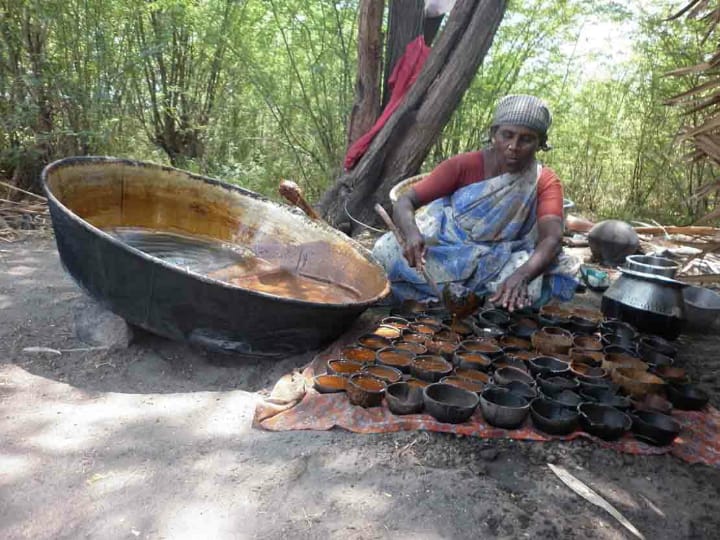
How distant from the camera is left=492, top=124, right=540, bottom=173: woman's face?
2.81 metres

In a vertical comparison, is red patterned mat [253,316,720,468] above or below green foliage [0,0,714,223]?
below

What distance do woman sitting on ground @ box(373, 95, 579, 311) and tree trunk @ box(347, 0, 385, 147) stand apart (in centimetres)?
223

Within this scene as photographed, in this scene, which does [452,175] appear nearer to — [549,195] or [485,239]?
[485,239]

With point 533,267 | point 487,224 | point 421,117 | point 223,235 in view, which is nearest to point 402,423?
point 533,267

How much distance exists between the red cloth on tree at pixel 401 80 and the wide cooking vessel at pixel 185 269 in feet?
6.49

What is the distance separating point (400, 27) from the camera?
17.0 ft

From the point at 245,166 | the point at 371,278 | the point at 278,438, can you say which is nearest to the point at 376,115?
the point at 245,166

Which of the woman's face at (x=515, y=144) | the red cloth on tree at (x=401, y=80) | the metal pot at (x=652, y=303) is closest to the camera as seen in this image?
the woman's face at (x=515, y=144)

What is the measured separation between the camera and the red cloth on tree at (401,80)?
508cm

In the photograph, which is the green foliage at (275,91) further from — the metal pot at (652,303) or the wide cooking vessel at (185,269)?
the metal pot at (652,303)

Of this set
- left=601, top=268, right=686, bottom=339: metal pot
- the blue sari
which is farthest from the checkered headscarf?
left=601, top=268, right=686, bottom=339: metal pot

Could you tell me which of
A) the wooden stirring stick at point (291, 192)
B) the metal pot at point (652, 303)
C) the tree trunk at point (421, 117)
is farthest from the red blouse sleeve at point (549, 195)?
the tree trunk at point (421, 117)

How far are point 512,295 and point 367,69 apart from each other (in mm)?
3247

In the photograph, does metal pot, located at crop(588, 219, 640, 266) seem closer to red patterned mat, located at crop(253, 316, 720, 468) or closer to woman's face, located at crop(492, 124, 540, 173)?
woman's face, located at crop(492, 124, 540, 173)
